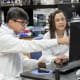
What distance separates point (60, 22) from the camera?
301 centimetres

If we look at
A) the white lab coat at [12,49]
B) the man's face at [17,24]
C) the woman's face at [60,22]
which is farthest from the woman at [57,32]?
the man's face at [17,24]

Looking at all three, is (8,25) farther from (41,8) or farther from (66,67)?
(41,8)

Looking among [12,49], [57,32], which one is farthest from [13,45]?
[57,32]

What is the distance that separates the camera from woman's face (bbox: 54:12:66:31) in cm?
299

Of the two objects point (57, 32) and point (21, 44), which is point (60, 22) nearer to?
point (57, 32)

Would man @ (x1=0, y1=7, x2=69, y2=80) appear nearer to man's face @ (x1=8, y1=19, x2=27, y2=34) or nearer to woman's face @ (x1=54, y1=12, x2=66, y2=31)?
man's face @ (x1=8, y1=19, x2=27, y2=34)

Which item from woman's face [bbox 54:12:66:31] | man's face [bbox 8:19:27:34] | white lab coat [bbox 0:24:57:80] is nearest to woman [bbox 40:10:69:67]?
woman's face [bbox 54:12:66:31]

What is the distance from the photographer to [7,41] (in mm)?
2252

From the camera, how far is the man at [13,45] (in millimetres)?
2215

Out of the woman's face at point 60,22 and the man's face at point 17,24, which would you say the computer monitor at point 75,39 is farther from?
the woman's face at point 60,22

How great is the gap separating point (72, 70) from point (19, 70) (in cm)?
62

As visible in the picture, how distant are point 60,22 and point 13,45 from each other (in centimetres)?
89

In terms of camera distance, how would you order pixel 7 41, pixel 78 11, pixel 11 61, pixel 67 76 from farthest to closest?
pixel 78 11
pixel 11 61
pixel 7 41
pixel 67 76

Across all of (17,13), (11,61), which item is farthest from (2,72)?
(17,13)
